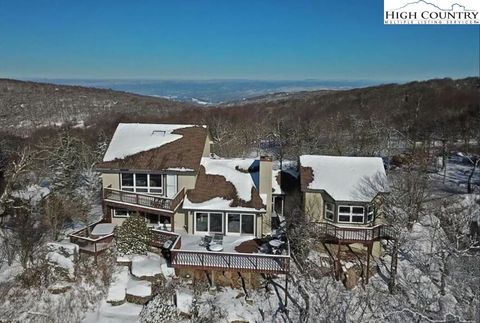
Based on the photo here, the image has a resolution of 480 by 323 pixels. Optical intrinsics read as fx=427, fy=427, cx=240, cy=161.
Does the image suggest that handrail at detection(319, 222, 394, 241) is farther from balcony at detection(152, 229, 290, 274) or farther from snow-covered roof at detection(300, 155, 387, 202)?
balcony at detection(152, 229, 290, 274)

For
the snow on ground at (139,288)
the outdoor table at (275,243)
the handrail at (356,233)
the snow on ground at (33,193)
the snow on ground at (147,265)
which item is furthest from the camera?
the snow on ground at (33,193)

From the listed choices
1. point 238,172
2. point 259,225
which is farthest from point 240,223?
point 238,172

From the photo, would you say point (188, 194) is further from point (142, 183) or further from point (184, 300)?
point (184, 300)

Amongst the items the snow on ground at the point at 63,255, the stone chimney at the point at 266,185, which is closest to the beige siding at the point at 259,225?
the stone chimney at the point at 266,185

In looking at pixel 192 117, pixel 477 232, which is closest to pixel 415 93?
pixel 192 117

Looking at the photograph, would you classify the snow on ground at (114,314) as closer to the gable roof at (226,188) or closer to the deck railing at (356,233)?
the gable roof at (226,188)

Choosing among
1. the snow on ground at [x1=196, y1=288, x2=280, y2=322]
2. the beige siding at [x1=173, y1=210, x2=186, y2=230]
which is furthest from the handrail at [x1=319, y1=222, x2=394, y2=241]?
the beige siding at [x1=173, y1=210, x2=186, y2=230]
